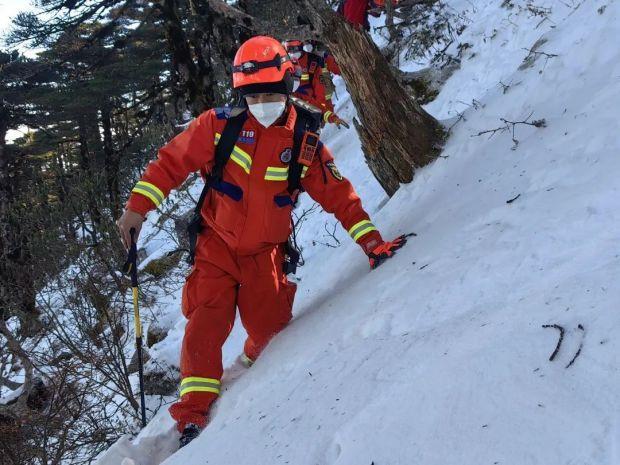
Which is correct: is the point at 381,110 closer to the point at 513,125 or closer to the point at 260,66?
the point at 513,125

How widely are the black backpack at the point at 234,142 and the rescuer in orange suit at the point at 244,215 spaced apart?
3 centimetres

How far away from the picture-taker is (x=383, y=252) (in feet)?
10.1

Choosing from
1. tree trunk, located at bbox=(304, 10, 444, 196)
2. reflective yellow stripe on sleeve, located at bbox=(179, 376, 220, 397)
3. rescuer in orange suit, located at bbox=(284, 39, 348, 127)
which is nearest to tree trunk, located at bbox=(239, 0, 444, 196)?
tree trunk, located at bbox=(304, 10, 444, 196)

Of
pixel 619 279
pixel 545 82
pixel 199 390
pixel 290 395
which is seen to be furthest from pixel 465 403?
pixel 545 82

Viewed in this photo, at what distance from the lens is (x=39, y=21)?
10586 mm

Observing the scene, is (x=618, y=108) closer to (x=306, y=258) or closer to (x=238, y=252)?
(x=238, y=252)

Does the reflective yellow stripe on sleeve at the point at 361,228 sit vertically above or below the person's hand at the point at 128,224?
below

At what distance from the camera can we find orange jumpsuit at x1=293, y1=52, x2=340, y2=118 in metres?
7.52

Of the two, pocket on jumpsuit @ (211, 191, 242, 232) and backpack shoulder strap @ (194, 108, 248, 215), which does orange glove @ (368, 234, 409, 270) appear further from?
backpack shoulder strap @ (194, 108, 248, 215)

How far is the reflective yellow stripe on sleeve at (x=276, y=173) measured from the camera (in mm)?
3102

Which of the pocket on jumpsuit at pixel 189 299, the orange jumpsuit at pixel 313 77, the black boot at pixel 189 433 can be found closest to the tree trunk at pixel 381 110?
the pocket on jumpsuit at pixel 189 299

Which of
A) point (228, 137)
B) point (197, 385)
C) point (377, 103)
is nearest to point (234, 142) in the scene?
point (228, 137)

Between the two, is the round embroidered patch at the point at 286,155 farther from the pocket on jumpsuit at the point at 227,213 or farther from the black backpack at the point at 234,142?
the pocket on jumpsuit at the point at 227,213

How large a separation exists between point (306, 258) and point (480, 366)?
15.7ft
